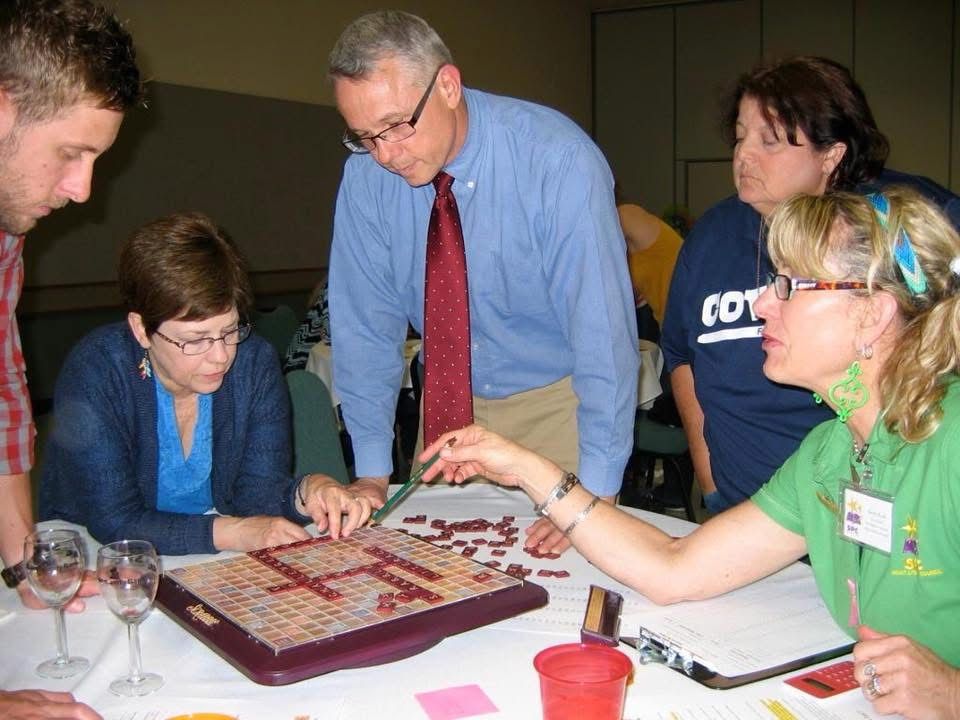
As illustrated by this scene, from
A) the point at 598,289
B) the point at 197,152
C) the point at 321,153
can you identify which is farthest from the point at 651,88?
the point at 598,289

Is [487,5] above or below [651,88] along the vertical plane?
above

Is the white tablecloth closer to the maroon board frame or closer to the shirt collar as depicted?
the maroon board frame

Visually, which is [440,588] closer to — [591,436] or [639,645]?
[639,645]

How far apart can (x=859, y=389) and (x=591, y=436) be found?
2.37 feet

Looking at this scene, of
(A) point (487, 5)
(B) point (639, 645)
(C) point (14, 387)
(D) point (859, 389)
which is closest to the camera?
(B) point (639, 645)

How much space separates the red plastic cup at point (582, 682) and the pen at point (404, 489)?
0.81 m

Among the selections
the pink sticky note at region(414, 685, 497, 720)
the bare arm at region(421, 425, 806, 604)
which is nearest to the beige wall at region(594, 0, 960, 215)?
the bare arm at region(421, 425, 806, 604)

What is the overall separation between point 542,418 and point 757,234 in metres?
0.73

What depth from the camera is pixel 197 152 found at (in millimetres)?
7395

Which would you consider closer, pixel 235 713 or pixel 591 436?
pixel 235 713

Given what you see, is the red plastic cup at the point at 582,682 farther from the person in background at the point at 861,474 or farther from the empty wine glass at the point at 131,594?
the empty wine glass at the point at 131,594

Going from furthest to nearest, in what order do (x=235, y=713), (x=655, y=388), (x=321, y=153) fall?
(x=321, y=153), (x=655, y=388), (x=235, y=713)

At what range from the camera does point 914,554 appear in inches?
57.7

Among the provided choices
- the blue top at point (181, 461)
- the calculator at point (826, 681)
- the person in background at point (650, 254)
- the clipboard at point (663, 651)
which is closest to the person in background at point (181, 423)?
the blue top at point (181, 461)
